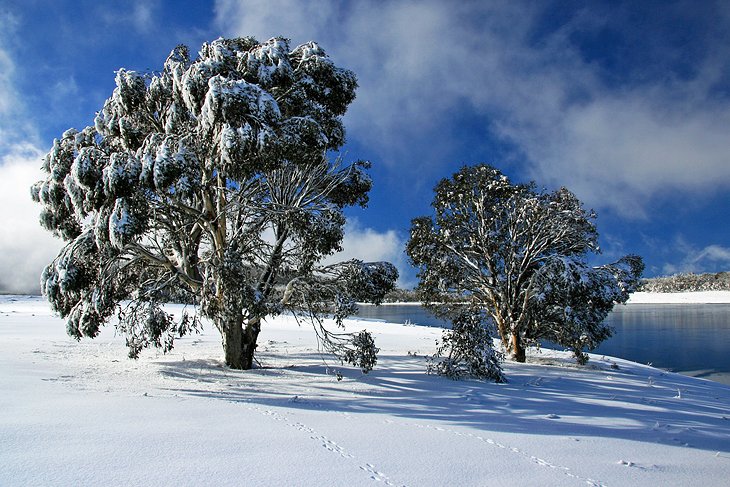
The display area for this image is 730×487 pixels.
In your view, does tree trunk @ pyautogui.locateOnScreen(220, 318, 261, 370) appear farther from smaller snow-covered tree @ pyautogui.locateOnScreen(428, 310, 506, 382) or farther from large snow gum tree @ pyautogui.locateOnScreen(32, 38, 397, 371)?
smaller snow-covered tree @ pyautogui.locateOnScreen(428, 310, 506, 382)

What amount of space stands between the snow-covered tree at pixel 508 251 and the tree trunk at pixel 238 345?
7.97 metres

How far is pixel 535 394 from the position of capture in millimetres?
→ 10156

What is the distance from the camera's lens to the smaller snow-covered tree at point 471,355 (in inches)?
464

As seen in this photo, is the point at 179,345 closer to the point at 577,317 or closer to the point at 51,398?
the point at 51,398

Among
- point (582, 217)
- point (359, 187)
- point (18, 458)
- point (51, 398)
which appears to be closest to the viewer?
point (18, 458)

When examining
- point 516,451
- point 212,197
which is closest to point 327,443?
point 516,451

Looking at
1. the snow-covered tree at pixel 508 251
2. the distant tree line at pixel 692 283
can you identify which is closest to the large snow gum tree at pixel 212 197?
the snow-covered tree at pixel 508 251

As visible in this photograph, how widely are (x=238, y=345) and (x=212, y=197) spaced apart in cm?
391

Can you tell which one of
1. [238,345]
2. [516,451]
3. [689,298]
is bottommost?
[516,451]

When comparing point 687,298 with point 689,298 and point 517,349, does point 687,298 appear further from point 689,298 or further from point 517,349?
point 517,349

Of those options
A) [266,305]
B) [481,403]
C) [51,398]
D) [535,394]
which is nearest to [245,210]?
[266,305]

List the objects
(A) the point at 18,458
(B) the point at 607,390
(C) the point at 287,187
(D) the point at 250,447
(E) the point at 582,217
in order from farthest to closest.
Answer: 1. (E) the point at 582,217
2. (C) the point at 287,187
3. (B) the point at 607,390
4. (D) the point at 250,447
5. (A) the point at 18,458

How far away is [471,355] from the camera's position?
475 inches

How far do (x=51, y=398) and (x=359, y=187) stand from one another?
9.12 m
